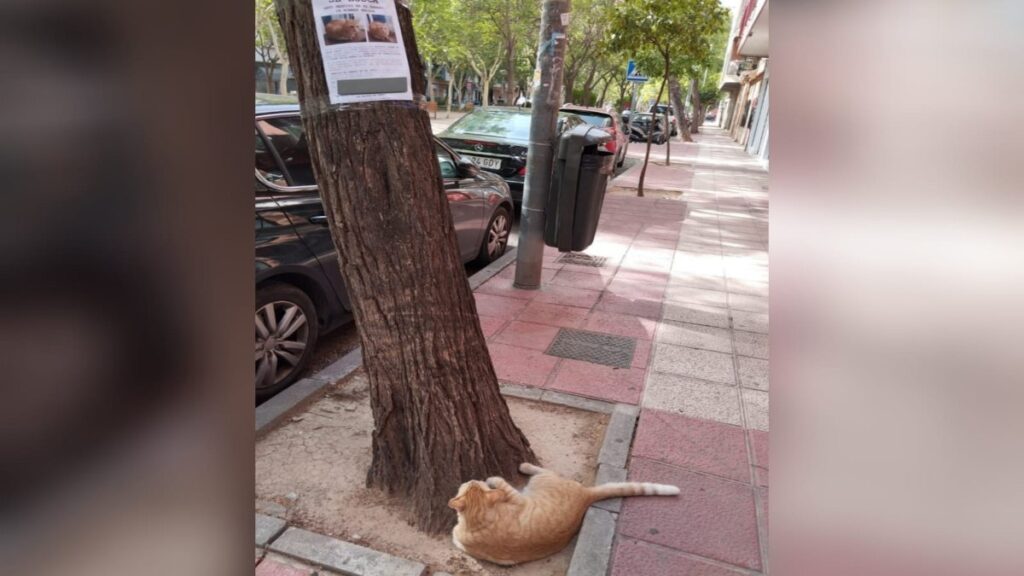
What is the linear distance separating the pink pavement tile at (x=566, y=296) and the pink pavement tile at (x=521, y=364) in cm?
121

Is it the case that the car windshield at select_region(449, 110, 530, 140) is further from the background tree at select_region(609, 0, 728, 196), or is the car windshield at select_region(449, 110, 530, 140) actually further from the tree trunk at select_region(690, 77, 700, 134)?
the tree trunk at select_region(690, 77, 700, 134)

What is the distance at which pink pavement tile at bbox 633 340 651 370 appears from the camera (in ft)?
A: 14.3

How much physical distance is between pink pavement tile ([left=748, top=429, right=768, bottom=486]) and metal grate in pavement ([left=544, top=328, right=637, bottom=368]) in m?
1.08

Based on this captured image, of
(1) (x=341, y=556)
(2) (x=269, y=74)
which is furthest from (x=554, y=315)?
(2) (x=269, y=74)

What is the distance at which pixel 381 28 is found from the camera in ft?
6.81

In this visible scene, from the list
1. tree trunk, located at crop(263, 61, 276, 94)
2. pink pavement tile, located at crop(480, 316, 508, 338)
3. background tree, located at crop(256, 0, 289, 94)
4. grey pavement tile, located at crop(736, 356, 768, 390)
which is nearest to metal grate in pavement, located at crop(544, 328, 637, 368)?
pink pavement tile, located at crop(480, 316, 508, 338)

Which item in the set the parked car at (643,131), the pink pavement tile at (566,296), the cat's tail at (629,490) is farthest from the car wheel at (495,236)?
the parked car at (643,131)

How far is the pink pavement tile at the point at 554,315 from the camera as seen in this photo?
509 centimetres
